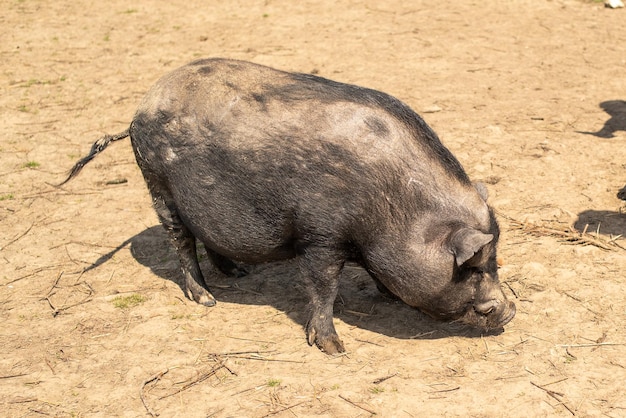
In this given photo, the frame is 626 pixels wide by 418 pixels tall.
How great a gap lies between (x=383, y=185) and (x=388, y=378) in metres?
1.31

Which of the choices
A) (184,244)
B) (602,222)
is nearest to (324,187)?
(184,244)

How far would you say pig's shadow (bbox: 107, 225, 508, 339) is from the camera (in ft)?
19.7

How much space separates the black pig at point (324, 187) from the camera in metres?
5.29

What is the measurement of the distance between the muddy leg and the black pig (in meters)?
0.32

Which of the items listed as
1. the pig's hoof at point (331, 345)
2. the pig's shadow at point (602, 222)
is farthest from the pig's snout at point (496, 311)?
the pig's shadow at point (602, 222)

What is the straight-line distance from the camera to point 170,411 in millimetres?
5117

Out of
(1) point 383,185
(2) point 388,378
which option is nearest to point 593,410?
(2) point 388,378

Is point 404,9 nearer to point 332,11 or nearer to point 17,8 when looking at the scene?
point 332,11

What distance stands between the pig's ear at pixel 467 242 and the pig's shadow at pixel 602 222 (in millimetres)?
2207

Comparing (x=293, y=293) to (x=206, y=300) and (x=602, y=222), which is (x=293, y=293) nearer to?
(x=206, y=300)

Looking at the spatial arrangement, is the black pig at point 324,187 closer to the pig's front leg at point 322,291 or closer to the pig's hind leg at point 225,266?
the pig's front leg at point 322,291

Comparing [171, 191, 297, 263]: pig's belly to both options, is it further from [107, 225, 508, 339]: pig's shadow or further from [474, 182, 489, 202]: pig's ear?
[474, 182, 489, 202]: pig's ear

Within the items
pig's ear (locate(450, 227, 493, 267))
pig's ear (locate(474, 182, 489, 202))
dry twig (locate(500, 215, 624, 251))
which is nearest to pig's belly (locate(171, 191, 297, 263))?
pig's ear (locate(450, 227, 493, 267))

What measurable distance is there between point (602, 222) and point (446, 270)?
8.56ft
